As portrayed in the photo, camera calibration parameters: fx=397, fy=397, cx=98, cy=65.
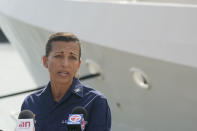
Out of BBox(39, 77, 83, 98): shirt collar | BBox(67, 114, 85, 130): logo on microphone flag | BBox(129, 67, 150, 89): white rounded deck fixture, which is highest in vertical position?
BBox(67, 114, 85, 130): logo on microphone flag

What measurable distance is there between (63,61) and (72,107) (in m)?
0.11

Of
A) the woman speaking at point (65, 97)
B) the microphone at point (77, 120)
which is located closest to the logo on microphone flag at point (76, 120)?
the microphone at point (77, 120)

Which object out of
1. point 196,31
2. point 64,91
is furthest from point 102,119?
point 196,31

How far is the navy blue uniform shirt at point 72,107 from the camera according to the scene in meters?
0.93

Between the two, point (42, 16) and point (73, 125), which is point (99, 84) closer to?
point (42, 16)

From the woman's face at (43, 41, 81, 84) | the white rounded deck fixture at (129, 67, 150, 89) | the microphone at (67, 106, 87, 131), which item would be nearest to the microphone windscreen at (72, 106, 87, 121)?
the microphone at (67, 106, 87, 131)

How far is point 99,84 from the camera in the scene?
8.85 feet

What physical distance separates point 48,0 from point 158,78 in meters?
0.98

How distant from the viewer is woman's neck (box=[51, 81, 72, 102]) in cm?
97

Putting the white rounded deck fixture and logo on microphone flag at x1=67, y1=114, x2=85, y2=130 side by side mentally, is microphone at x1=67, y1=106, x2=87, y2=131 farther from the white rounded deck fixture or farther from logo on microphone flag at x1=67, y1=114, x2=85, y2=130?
the white rounded deck fixture

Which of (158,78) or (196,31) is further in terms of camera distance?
(158,78)

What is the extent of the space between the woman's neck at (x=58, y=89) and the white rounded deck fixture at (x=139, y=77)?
1.22 m

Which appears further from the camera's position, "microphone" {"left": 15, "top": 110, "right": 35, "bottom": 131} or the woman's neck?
the woman's neck

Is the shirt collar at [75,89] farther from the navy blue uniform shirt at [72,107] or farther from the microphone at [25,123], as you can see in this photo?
the microphone at [25,123]
